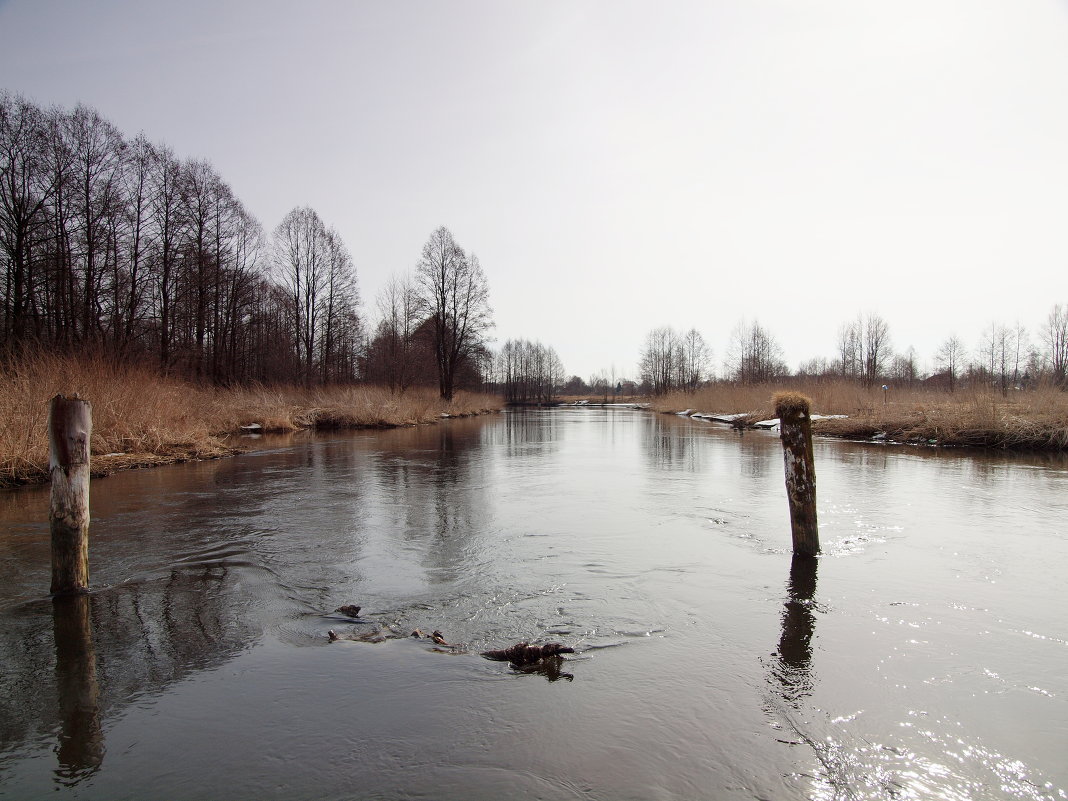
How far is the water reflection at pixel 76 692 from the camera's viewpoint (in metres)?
2.50

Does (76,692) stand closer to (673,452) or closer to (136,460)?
(136,460)

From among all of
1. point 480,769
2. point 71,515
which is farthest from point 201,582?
point 480,769

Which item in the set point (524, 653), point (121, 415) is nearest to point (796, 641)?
point (524, 653)

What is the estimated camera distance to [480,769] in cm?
245

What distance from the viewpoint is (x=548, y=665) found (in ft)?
11.2

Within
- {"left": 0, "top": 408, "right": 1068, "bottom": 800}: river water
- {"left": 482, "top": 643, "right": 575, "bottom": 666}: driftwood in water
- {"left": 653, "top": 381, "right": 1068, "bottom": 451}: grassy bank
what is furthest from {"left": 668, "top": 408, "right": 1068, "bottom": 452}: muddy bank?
{"left": 482, "top": 643, "right": 575, "bottom": 666}: driftwood in water

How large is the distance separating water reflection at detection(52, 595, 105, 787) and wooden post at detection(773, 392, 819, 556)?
17.9 feet

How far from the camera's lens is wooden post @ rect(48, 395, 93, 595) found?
14.0 ft

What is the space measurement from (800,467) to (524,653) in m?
3.51

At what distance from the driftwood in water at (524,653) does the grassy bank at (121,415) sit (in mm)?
9976

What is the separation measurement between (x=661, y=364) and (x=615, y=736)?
75.1 metres

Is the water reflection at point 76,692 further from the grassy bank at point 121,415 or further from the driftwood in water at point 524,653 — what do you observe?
the grassy bank at point 121,415

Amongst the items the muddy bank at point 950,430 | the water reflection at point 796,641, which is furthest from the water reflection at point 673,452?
the water reflection at point 796,641

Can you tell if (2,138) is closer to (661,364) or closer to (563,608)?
(563,608)
